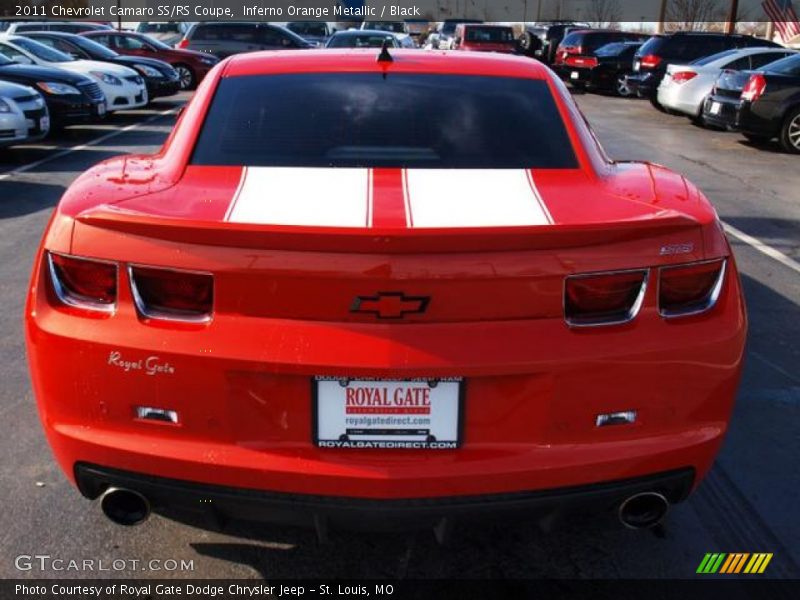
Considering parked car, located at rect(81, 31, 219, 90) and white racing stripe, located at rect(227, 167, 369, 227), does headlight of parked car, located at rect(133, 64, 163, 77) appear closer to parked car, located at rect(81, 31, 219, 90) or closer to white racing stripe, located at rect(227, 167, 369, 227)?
parked car, located at rect(81, 31, 219, 90)

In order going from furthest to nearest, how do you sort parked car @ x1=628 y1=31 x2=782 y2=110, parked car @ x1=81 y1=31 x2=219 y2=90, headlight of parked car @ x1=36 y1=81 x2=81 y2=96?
parked car @ x1=81 y1=31 x2=219 y2=90 → parked car @ x1=628 y1=31 x2=782 y2=110 → headlight of parked car @ x1=36 y1=81 x2=81 y2=96

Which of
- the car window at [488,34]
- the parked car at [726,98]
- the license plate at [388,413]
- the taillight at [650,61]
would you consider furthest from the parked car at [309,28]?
the license plate at [388,413]

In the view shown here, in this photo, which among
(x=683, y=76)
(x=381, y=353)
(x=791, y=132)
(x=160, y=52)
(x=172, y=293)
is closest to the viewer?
(x=381, y=353)

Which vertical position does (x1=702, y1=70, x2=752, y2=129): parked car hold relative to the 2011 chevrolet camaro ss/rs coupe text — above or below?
below

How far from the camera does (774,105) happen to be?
1319 cm

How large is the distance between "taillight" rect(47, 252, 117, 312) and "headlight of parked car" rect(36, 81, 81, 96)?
39.6 ft

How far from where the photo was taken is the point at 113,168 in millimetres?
3174

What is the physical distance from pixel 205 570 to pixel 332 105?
168cm

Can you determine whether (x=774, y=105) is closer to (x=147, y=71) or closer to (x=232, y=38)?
(x=147, y=71)

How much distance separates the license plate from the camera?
2.30m

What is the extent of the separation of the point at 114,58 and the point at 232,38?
7236 mm

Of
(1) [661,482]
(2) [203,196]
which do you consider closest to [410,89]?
(2) [203,196]

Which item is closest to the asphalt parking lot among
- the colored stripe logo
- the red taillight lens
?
the colored stripe logo

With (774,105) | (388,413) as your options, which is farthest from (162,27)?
(388,413)
